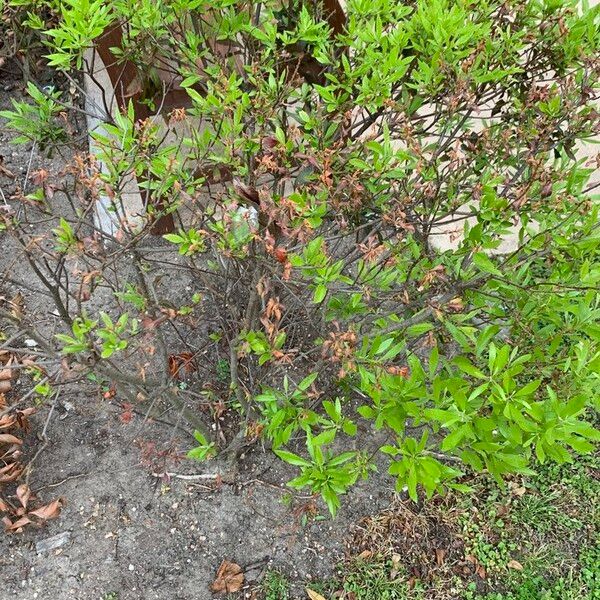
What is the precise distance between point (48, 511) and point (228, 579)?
2.49 feet

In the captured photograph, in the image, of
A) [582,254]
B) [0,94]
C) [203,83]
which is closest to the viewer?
[582,254]

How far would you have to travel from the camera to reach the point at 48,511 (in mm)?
2553

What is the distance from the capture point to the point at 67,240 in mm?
1863

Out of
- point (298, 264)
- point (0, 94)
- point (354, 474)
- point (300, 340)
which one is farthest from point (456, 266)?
point (0, 94)

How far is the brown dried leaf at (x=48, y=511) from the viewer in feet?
8.34

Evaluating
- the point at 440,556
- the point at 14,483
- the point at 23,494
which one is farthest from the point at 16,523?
the point at 440,556

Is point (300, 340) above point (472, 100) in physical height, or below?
below

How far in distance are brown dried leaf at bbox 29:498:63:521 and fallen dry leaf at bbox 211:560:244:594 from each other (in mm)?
688

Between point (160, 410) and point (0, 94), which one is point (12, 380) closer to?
point (160, 410)

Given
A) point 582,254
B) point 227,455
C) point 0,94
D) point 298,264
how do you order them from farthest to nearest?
1. point 0,94
2. point 227,455
3. point 582,254
4. point 298,264

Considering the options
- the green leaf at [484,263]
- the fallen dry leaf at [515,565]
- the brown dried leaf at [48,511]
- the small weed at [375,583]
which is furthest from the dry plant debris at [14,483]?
the fallen dry leaf at [515,565]

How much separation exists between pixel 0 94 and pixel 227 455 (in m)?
2.92

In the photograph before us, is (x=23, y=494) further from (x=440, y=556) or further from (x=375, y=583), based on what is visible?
(x=440, y=556)

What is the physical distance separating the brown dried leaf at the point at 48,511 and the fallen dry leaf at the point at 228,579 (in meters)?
0.69
